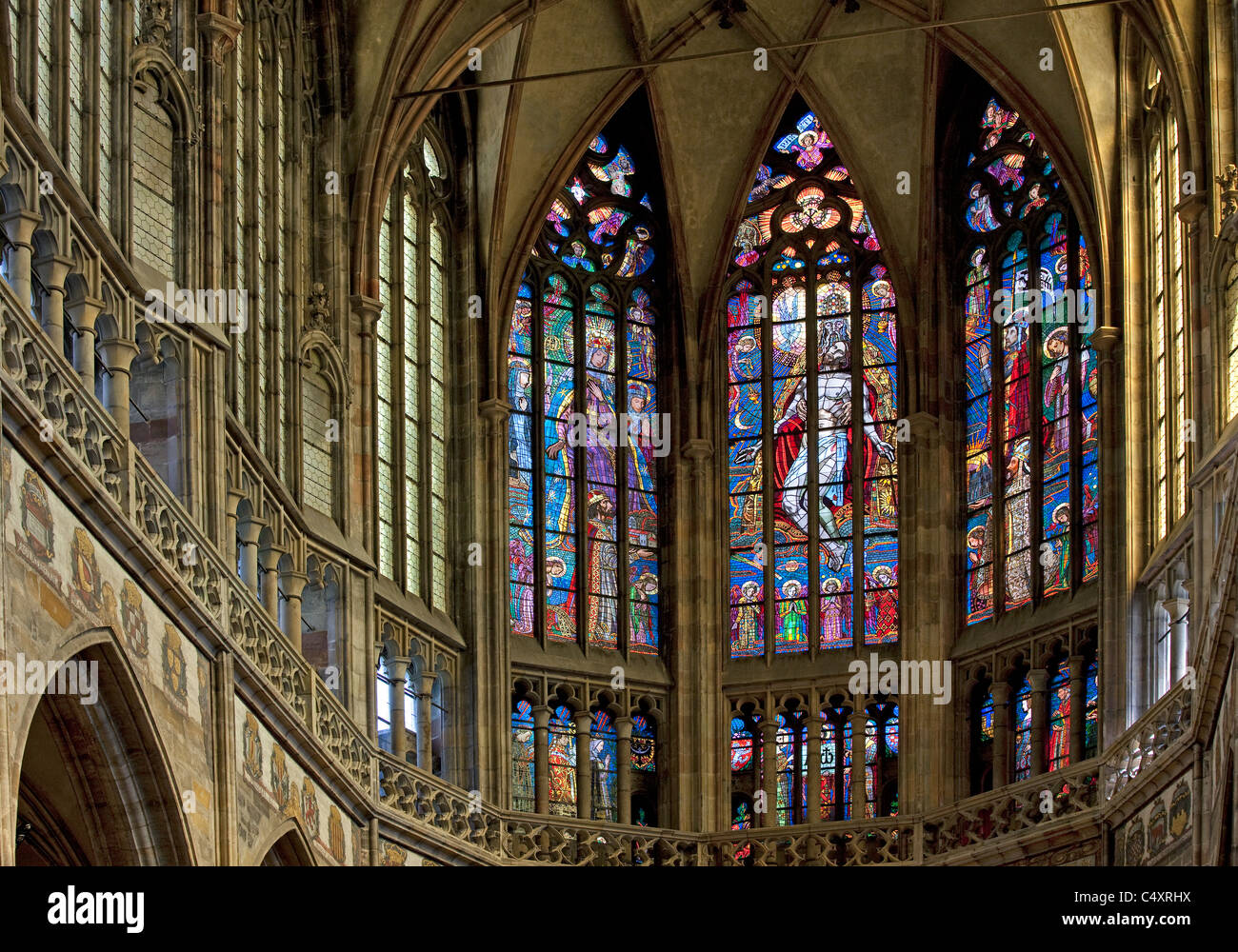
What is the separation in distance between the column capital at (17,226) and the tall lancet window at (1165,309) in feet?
37.3

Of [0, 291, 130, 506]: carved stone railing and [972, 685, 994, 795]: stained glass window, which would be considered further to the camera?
[972, 685, 994, 795]: stained glass window

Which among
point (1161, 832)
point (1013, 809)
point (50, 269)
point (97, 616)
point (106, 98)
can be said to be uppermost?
point (106, 98)

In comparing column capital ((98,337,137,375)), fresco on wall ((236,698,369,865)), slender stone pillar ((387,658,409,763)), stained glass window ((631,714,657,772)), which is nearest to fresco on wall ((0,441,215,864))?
fresco on wall ((236,698,369,865))

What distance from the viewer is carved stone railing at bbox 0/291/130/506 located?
19.1 m

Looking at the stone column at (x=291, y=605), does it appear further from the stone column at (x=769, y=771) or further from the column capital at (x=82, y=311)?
the stone column at (x=769, y=771)

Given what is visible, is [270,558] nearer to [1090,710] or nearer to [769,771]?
[769,771]

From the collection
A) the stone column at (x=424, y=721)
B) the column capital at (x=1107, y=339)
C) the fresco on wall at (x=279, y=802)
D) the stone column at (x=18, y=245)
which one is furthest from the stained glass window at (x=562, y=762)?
the stone column at (x=18, y=245)

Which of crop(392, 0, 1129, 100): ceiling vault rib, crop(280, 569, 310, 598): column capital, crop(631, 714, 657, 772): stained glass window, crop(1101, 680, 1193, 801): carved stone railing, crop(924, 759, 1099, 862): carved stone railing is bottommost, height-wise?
crop(924, 759, 1099, 862): carved stone railing

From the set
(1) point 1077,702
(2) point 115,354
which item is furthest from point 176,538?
(1) point 1077,702

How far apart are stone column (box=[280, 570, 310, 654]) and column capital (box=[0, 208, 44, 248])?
674cm

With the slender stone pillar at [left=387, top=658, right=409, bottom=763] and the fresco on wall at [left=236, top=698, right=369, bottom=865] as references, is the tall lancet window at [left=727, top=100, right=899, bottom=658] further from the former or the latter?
the fresco on wall at [left=236, top=698, right=369, bottom=865]

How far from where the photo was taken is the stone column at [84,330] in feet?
71.5

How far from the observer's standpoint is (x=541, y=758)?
103ft

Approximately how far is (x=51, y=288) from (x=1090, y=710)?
1297cm
